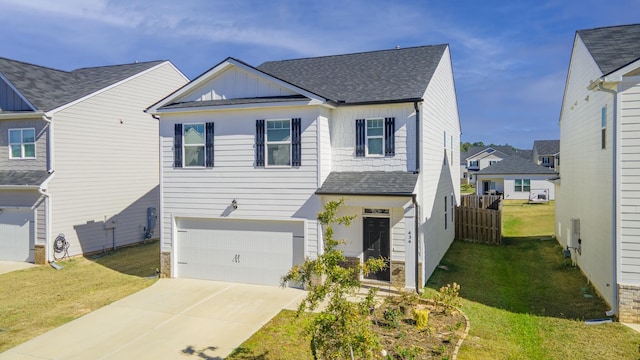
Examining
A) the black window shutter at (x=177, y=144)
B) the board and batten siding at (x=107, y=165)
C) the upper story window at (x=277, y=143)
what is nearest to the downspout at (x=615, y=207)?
the upper story window at (x=277, y=143)

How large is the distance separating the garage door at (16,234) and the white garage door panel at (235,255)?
7591 millimetres

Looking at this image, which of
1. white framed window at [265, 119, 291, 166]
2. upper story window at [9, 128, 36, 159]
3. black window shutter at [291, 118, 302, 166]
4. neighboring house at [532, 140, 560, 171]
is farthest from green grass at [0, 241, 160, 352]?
neighboring house at [532, 140, 560, 171]

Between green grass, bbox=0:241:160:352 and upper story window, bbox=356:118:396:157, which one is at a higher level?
upper story window, bbox=356:118:396:157

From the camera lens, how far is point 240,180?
14.0m

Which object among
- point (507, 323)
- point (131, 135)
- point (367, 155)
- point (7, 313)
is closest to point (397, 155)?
point (367, 155)

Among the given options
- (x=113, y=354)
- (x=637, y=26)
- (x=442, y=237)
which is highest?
(x=637, y=26)

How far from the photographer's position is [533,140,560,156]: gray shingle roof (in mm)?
61300

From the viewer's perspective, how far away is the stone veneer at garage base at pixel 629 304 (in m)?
9.77

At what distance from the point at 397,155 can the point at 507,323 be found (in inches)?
220

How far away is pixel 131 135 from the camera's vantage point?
2114cm

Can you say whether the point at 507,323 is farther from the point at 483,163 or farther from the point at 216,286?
the point at 483,163

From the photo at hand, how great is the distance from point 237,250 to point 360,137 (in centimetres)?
552

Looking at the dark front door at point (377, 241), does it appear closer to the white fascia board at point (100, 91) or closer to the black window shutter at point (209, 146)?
the black window shutter at point (209, 146)

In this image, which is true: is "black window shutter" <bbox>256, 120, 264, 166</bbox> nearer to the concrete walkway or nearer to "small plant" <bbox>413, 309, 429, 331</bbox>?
"small plant" <bbox>413, 309, 429, 331</bbox>
